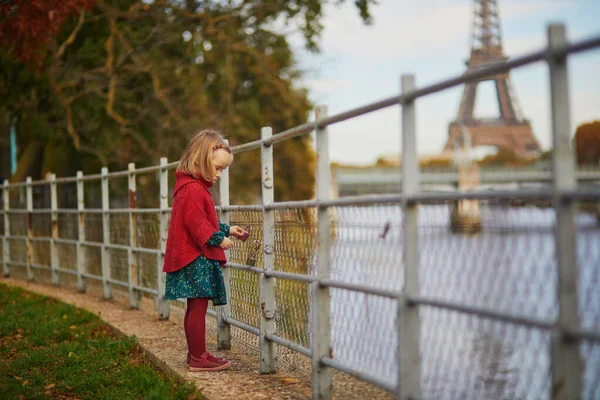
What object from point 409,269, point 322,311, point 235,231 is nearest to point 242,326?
point 235,231

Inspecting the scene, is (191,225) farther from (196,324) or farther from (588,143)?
(588,143)

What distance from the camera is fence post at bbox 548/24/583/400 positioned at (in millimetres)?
2346

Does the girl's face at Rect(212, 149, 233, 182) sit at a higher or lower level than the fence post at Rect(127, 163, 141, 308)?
higher

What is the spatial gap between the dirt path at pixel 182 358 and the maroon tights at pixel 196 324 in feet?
0.54

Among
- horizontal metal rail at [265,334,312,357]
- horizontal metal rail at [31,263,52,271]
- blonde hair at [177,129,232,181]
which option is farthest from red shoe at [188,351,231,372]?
horizontal metal rail at [31,263,52,271]

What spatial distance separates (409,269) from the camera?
324 cm

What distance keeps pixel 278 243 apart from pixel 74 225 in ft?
22.1

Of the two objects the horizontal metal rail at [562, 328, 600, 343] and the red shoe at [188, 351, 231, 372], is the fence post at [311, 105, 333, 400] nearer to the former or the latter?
the red shoe at [188, 351, 231, 372]

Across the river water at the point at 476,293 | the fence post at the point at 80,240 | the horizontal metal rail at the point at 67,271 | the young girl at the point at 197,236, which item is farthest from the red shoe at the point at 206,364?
the horizontal metal rail at the point at 67,271

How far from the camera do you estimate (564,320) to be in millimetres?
2361

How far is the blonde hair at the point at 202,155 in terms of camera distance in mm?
5137

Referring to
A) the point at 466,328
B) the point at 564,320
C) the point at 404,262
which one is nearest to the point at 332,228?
the point at 404,262

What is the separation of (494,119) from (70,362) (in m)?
22.7

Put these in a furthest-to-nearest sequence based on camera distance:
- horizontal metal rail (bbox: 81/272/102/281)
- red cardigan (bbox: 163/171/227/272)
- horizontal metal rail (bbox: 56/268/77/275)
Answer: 1. horizontal metal rail (bbox: 56/268/77/275)
2. horizontal metal rail (bbox: 81/272/102/281)
3. red cardigan (bbox: 163/171/227/272)
